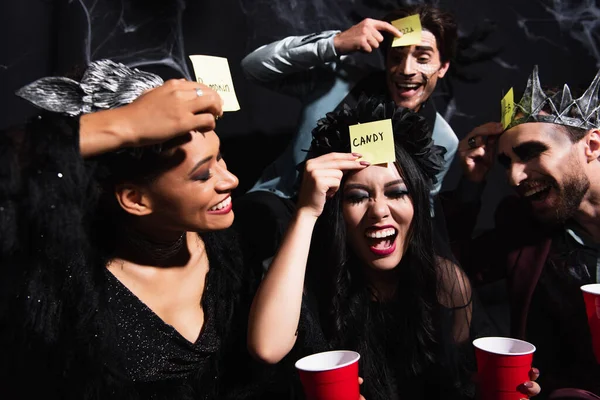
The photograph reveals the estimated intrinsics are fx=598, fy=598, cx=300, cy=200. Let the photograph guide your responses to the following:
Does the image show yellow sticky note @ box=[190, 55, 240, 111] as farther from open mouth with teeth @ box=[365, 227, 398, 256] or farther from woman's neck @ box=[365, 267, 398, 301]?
woman's neck @ box=[365, 267, 398, 301]

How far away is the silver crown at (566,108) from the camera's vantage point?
2117 millimetres

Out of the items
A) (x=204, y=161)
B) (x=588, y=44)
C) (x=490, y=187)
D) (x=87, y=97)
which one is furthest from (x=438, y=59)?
(x=87, y=97)

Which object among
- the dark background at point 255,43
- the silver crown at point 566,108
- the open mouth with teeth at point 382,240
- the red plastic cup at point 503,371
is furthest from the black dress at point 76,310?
the silver crown at point 566,108

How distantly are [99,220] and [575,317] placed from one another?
1.63 m

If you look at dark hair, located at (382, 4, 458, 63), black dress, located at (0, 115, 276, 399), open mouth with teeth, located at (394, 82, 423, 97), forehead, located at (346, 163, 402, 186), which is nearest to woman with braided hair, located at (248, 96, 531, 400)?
forehead, located at (346, 163, 402, 186)

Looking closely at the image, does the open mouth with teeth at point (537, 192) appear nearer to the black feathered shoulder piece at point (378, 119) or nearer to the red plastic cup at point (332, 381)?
the black feathered shoulder piece at point (378, 119)

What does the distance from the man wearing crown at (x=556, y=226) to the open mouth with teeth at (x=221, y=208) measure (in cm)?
108

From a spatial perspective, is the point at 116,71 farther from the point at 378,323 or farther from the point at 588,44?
the point at 588,44

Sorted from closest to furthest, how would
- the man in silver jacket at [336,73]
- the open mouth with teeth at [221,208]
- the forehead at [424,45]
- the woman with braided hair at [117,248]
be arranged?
1. the woman with braided hair at [117,248]
2. the open mouth with teeth at [221,208]
3. the man in silver jacket at [336,73]
4. the forehead at [424,45]

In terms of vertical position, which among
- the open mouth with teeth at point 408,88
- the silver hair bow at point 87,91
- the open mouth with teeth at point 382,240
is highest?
the silver hair bow at point 87,91

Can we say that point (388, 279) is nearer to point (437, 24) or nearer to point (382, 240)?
point (382, 240)

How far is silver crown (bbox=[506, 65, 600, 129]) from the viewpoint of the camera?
212 centimetres

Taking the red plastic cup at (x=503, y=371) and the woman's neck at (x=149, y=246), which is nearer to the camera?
the red plastic cup at (x=503, y=371)

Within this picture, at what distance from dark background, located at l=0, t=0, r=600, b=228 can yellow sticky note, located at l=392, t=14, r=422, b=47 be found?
410 mm
